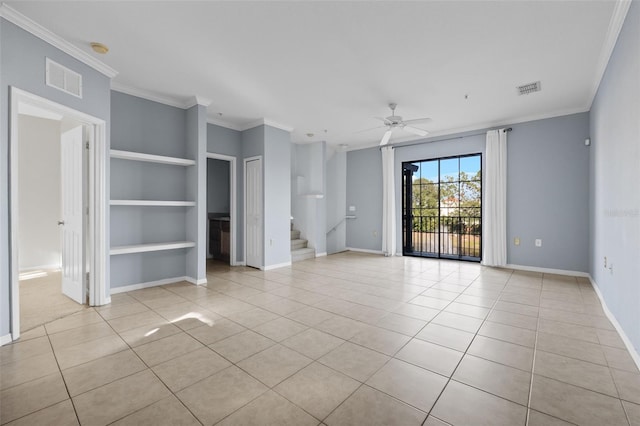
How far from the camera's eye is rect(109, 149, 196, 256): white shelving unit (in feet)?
12.4

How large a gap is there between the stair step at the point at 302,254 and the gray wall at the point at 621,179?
509 centimetres

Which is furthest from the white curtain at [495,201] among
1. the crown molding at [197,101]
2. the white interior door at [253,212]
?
the crown molding at [197,101]

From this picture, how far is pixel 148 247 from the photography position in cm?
404

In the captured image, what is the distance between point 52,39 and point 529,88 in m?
5.82

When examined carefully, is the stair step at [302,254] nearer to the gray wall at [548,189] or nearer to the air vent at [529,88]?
the gray wall at [548,189]

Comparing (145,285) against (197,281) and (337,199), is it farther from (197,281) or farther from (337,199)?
(337,199)

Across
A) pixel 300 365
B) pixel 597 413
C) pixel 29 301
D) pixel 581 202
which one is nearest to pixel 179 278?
pixel 29 301

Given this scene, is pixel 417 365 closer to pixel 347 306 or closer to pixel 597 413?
pixel 597 413

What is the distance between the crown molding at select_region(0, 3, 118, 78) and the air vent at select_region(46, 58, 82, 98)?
19 cm

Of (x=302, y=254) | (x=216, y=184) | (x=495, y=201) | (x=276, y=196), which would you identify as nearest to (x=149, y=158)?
(x=276, y=196)

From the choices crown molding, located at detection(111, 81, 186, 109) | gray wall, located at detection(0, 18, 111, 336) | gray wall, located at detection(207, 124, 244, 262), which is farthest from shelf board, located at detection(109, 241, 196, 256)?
crown molding, located at detection(111, 81, 186, 109)

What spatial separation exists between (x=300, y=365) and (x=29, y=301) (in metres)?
3.83

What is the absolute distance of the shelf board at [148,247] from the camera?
12.3 feet

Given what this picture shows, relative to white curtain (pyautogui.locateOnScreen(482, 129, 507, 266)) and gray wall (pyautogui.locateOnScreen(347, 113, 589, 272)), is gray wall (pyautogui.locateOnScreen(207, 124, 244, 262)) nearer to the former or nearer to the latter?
gray wall (pyautogui.locateOnScreen(347, 113, 589, 272))
